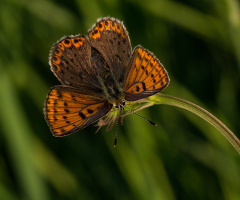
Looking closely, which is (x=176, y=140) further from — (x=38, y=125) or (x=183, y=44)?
(x=38, y=125)

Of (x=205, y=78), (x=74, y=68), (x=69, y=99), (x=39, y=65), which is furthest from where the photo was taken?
(x=39, y=65)

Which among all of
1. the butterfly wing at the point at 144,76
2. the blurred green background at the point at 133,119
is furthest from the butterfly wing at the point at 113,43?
the blurred green background at the point at 133,119

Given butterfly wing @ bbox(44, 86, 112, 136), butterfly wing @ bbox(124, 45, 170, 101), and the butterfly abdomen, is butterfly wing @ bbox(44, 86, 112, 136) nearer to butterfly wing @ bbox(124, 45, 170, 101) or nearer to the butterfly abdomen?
the butterfly abdomen

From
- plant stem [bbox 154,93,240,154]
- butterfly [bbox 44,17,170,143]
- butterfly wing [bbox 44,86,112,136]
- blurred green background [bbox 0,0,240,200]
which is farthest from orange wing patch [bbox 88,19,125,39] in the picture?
blurred green background [bbox 0,0,240,200]

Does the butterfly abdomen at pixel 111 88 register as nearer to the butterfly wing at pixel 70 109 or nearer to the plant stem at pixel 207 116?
the butterfly wing at pixel 70 109

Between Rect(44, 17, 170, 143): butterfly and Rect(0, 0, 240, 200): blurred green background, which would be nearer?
Rect(44, 17, 170, 143): butterfly

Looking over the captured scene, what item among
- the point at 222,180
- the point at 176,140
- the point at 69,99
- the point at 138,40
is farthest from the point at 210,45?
the point at 69,99

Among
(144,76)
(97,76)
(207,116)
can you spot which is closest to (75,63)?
(97,76)

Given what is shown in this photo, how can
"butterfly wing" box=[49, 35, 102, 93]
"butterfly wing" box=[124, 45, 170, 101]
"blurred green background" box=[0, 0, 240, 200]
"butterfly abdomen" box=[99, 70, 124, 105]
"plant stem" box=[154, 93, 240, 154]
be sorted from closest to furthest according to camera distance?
"plant stem" box=[154, 93, 240, 154] → "butterfly wing" box=[124, 45, 170, 101] → "butterfly abdomen" box=[99, 70, 124, 105] → "butterfly wing" box=[49, 35, 102, 93] → "blurred green background" box=[0, 0, 240, 200]

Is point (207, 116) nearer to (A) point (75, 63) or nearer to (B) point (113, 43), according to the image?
(B) point (113, 43)
